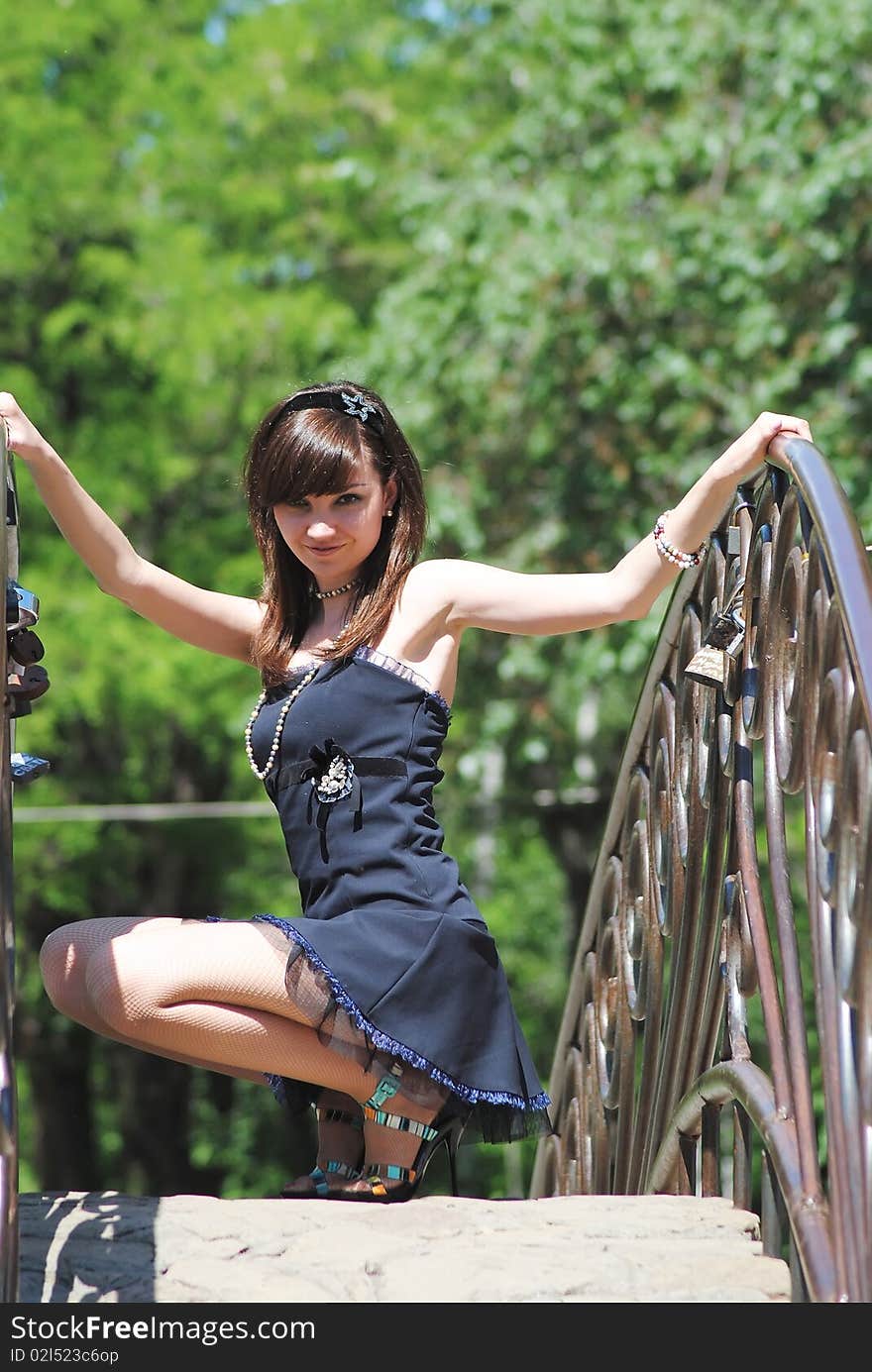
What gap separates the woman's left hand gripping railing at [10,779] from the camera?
1.97 m

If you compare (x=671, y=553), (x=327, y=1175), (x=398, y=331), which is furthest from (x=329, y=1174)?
(x=398, y=331)

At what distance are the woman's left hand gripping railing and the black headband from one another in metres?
0.65

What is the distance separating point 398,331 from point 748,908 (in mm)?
6600

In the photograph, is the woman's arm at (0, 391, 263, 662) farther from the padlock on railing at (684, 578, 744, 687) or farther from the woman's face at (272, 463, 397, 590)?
the padlock on railing at (684, 578, 744, 687)

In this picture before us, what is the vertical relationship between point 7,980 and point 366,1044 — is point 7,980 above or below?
above

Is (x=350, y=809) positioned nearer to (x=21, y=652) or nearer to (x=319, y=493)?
(x=319, y=493)

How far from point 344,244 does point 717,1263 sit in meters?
11.6

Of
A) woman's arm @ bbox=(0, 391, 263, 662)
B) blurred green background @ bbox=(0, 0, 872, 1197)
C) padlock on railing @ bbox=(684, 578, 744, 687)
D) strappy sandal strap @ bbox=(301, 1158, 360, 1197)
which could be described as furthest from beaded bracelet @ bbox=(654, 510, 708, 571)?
blurred green background @ bbox=(0, 0, 872, 1197)

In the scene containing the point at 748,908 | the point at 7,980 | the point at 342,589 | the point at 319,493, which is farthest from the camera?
the point at 342,589

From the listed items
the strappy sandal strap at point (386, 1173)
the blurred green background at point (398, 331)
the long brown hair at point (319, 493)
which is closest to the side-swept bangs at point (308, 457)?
the long brown hair at point (319, 493)

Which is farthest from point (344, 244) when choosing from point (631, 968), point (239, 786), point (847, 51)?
point (631, 968)

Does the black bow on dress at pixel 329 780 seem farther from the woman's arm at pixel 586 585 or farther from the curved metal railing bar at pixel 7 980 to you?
the curved metal railing bar at pixel 7 980

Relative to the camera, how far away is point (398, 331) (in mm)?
8758

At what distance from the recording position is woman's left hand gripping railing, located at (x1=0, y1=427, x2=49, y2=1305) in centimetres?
197
